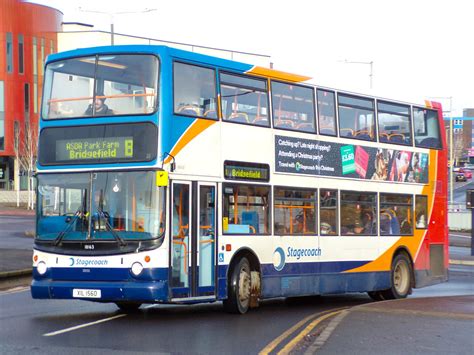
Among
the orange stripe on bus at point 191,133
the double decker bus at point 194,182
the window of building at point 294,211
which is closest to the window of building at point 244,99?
the double decker bus at point 194,182

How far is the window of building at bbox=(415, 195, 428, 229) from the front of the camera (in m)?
21.2

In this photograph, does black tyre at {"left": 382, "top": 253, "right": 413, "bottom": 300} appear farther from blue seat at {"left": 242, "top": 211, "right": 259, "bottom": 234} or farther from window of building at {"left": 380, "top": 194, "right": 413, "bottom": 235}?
blue seat at {"left": 242, "top": 211, "right": 259, "bottom": 234}

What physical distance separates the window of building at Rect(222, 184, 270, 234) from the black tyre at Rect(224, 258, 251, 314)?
2.04ft

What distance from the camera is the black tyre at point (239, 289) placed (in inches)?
609

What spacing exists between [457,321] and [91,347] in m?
5.75

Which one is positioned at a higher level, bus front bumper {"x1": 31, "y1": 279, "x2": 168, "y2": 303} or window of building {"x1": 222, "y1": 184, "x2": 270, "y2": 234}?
window of building {"x1": 222, "y1": 184, "x2": 270, "y2": 234}

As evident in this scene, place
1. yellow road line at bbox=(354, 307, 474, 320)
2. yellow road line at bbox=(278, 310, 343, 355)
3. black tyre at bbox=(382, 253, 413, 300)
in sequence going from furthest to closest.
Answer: black tyre at bbox=(382, 253, 413, 300) → yellow road line at bbox=(354, 307, 474, 320) → yellow road line at bbox=(278, 310, 343, 355)

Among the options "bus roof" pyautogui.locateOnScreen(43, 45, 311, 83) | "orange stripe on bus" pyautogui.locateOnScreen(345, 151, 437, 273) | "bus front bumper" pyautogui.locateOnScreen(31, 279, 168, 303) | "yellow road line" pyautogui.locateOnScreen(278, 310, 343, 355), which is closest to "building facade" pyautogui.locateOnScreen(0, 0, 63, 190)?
"orange stripe on bus" pyautogui.locateOnScreen(345, 151, 437, 273)

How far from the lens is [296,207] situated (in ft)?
57.5

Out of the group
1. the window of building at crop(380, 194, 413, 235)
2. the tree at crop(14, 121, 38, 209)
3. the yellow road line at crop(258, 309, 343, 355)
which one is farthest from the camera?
the tree at crop(14, 121, 38, 209)

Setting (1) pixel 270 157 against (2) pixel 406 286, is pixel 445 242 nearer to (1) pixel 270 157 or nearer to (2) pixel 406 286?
(2) pixel 406 286

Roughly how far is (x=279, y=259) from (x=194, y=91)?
12.3ft

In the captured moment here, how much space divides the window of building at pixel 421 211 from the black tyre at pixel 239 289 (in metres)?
6.51

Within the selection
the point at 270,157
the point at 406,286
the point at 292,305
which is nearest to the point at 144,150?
the point at 270,157
